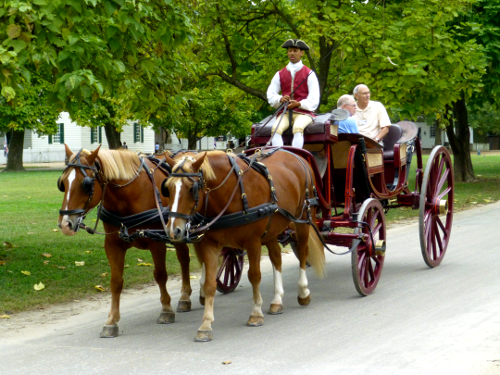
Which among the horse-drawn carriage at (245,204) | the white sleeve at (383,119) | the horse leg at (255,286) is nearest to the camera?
the horse-drawn carriage at (245,204)

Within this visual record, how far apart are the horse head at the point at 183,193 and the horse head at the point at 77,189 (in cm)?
64

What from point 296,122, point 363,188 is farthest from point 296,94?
point 363,188

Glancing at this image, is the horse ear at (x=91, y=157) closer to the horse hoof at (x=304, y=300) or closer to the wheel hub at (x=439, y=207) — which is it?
the horse hoof at (x=304, y=300)

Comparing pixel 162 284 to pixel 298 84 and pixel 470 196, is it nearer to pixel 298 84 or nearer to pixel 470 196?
pixel 298 84

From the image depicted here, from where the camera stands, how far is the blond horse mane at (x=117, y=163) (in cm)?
628

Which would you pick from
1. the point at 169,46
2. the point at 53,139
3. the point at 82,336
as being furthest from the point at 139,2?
the point at 53,139

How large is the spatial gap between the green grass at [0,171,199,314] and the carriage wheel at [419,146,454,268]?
321 centimetres

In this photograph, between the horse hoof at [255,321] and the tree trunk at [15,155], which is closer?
the horse hoof at [255,321]

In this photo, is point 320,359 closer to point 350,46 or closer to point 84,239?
point 84,239

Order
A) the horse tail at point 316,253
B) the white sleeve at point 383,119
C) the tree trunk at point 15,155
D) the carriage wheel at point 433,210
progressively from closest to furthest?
the horse tail at point 316,253 → the carriage wheel at point 433,210 → the white sleeve at point 383,119 → the tree trunk at point 15,155

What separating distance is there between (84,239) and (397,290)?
6.12m

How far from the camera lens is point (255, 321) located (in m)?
6.67

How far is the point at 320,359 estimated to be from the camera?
18.0 ft

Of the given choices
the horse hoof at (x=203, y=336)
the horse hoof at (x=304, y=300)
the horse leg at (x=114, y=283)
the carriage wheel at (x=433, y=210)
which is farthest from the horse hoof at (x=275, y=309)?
the carriage wheel at (x=433, y=210)
